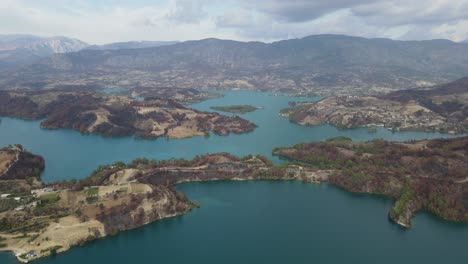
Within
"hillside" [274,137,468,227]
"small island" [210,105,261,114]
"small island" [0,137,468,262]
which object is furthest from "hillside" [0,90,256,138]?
"hillside" [274,137,468,227]

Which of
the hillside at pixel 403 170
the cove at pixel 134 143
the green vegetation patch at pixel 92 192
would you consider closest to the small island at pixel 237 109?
the cove at pixel 134 143

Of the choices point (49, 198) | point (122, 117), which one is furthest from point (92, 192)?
point (122, 117)

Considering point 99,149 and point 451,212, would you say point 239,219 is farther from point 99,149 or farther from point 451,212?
point 99,149

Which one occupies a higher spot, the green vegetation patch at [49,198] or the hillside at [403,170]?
the hillside at [403,170]

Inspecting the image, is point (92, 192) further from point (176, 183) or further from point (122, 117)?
point (122, 117)

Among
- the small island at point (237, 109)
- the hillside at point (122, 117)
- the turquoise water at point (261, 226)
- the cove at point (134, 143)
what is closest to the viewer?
the turquoise water at point (261, 226)

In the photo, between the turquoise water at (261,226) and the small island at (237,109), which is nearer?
the turquoise water at (261,226)

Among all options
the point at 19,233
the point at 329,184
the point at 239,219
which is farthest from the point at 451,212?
the point at 19,233

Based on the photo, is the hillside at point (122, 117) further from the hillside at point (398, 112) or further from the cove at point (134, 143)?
the hillside at point (398, 112)

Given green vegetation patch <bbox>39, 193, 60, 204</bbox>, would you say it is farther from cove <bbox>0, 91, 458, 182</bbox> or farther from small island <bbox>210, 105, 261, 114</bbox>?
small island <bbox>210, 105, 261, 114</bbox>
